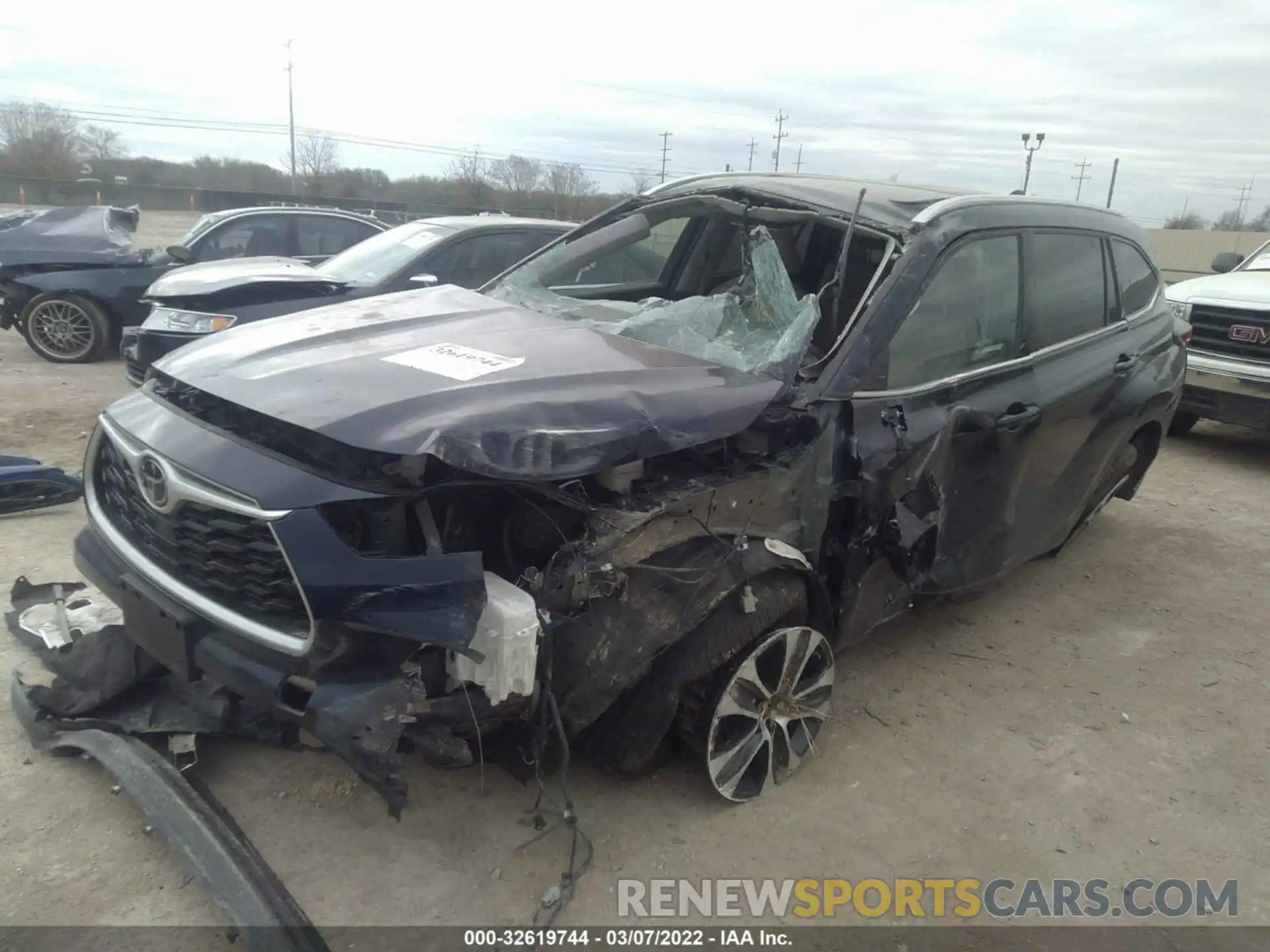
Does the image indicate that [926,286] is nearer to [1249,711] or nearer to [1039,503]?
[1039,503]

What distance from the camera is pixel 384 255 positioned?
22.4ft

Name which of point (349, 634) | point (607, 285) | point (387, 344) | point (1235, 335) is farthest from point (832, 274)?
point (1235, 335)

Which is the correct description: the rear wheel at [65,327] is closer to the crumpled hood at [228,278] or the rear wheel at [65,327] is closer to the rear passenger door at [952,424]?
the crumpled hood at [228,278]

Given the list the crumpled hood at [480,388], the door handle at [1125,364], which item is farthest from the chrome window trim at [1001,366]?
the crumpled hood at [480,388]

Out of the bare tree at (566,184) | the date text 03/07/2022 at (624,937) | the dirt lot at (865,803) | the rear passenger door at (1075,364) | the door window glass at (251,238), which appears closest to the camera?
the date text 03/07/2022 at (624,937)

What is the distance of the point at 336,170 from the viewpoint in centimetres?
4541

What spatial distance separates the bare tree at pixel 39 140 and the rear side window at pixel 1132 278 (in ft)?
132

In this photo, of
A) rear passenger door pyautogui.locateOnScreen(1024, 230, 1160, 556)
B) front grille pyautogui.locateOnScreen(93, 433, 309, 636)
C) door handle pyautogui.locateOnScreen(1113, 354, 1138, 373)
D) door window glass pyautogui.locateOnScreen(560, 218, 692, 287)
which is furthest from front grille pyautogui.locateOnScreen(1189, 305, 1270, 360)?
front grille pyautogui.locateOnScreen(93, 433, 309, 636)

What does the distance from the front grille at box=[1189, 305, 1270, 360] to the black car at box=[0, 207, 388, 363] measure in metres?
7.92

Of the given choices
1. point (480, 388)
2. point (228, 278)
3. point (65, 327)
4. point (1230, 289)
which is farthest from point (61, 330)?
point (1230, 289)

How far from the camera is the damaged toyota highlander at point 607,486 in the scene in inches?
83.5

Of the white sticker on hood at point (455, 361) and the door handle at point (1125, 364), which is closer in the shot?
the white sticker on hood at point (455, 361)

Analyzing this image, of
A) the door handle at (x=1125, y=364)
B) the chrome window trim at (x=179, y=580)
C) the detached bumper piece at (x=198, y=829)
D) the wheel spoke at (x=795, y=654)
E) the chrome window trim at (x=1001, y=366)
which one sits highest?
the chrome window trim at (x=1001, y=366)

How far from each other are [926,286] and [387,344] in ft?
6.21
